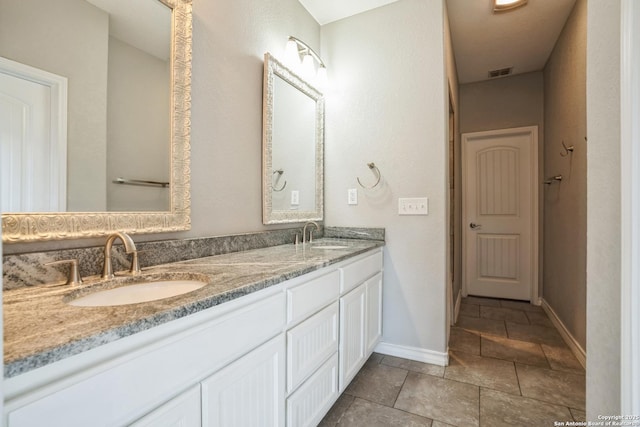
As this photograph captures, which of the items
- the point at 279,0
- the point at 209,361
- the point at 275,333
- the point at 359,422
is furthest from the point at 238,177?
the point at 359,422

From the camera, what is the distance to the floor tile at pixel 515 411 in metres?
1.59

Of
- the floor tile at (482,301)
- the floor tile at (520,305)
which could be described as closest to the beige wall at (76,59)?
the floor tile at (482,301)

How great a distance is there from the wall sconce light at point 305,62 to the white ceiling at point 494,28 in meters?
0.40

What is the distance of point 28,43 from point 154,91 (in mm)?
416

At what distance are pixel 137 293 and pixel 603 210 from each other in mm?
1475

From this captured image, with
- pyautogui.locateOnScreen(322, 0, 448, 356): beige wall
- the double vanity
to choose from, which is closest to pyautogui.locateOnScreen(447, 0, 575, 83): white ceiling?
pyautogui.locateOnScreen(322, 0, 448, 356): beige wall

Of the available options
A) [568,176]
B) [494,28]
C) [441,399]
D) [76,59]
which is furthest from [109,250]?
[494,28]

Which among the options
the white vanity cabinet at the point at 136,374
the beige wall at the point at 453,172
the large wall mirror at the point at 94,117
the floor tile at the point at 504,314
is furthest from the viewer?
the floor tile at the point at 504,314

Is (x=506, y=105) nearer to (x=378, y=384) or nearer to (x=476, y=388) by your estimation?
(x=476, y=388)

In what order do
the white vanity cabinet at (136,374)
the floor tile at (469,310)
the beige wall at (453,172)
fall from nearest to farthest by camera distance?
the white vanity cabinet at (136,374) < the beige wall at (453,172) < the floor tile at (469,310)

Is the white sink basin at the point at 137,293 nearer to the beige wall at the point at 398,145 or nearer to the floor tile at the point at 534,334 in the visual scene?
the beige wall at the point at 398,145

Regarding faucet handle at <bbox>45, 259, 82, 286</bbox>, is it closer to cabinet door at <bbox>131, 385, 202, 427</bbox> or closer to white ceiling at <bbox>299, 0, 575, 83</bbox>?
cabinet door at <bbox>131, 385, 202, 427</bbox>

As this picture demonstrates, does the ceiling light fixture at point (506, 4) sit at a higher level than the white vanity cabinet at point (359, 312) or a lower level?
higher

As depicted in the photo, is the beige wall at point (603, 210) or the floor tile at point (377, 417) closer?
the beige wall at point (603, 210)
